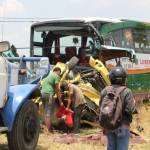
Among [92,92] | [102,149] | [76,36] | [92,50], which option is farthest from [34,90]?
[76,36]

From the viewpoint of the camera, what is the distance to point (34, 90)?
1049cm

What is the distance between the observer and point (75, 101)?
13.9m

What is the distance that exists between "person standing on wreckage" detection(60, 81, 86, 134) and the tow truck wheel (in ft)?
11.4

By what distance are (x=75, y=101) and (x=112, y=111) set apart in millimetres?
6381

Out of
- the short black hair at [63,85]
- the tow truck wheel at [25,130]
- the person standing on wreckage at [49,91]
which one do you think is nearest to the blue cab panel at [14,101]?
the tow truck wheel at [25,130]

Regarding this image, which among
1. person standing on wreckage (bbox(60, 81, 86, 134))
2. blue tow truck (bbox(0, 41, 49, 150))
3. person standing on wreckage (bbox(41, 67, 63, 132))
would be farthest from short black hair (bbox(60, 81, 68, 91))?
blue tow truck (bbox(0, 41, 49, 150))

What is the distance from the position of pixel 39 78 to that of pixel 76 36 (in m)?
5.30

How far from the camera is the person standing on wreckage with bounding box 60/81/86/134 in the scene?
13.9m

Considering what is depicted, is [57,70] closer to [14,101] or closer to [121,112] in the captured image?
[14,101]

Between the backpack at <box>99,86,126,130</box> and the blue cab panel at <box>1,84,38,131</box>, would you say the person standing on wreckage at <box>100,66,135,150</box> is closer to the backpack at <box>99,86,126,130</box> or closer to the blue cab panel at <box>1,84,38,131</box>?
the backpack at <box>99,86,126,130</box>

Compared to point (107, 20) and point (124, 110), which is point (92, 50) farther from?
point (124, 110)

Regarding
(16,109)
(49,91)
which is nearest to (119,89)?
(16,109)

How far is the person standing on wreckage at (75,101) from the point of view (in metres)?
13.9

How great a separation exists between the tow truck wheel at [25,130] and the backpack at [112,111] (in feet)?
8.14
